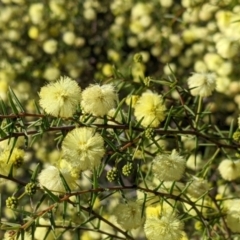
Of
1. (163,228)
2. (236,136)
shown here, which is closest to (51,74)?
(236,136)

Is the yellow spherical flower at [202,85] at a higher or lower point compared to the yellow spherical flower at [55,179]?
higher

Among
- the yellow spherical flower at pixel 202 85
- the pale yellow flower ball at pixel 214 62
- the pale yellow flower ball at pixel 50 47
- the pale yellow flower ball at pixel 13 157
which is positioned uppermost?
the pale yellow flower ball at pixel 50 47

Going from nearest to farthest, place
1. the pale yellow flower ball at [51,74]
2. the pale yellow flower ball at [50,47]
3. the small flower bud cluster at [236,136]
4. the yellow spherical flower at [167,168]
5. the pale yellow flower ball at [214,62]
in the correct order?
the yellow spherical flower at [167,168], the small flower bud cluster at [236,136], the pale yellow flower ball at [214,62], the pale yellow flower ball at [51,74], the pale yellow flower ball at [50,47]

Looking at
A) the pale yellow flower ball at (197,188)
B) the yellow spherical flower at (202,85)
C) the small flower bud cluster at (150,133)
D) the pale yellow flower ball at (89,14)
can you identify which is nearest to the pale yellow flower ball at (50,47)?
the pale yellow flower ball at (89,14)

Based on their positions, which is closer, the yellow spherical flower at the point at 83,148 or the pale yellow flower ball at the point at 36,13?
the yellow spherical flower at the point at 83,148

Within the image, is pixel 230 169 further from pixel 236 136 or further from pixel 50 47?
pixel 50 47

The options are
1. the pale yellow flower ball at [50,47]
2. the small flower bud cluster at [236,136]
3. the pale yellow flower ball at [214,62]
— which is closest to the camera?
the small flower bud cluster at [236,136]

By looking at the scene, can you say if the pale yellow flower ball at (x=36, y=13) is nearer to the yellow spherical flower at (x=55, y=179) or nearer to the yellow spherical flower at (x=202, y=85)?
the yellow spherical flower at (x=202, y=85)

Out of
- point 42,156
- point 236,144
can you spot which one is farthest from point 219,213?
point 42,156
